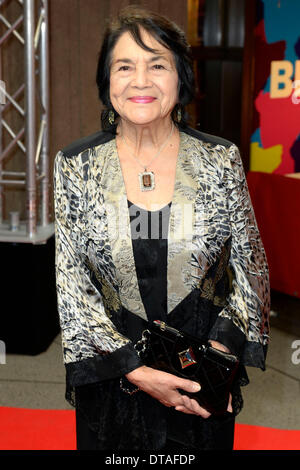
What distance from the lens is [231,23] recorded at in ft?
23.9

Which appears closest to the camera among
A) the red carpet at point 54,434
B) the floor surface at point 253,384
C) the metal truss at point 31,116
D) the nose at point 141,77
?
the nose at point 141,77

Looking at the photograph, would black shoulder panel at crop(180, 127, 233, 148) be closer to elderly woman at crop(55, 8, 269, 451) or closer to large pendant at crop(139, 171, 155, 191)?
elderly woman at crop(55, 8, 269, 451)

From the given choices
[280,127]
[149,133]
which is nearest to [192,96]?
[149,133]

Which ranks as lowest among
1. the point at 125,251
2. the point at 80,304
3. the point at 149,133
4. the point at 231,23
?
the point at 80,304

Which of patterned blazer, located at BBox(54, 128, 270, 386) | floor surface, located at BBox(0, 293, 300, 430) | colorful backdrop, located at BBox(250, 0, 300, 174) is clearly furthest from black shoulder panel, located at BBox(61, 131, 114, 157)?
colorful backdrop, located at BBox(250, 0, 300, 174)

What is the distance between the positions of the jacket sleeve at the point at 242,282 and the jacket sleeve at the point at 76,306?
228mm

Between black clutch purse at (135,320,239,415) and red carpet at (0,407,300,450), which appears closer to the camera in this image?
black clutch purse at (135,320,239,415)

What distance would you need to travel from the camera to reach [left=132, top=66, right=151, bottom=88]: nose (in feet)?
4.10

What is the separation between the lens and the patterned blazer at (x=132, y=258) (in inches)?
51.4

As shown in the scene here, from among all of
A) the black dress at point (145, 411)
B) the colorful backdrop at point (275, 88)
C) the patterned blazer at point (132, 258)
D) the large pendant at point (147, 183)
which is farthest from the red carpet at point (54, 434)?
the colorful backdrop at point (275, 88)

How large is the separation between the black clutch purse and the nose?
487mm

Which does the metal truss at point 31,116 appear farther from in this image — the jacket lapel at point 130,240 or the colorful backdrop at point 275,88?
the jacket lapel at point 130,240
